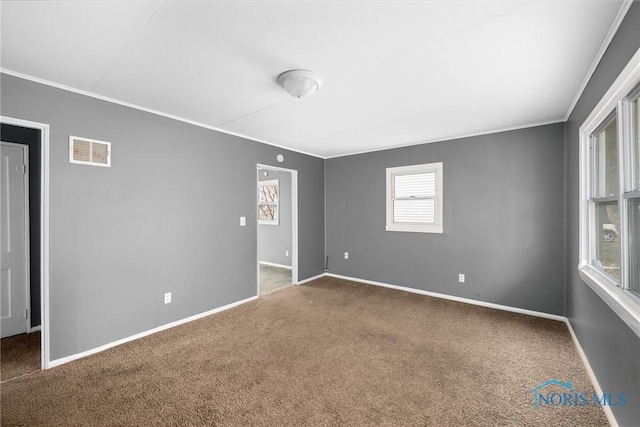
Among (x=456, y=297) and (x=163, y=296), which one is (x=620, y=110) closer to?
(x=456, y=297)

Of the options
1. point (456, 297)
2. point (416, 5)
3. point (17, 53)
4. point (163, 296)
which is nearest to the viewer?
point (416, 5)

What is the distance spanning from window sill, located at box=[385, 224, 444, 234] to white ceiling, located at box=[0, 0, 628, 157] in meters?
A: 1.77

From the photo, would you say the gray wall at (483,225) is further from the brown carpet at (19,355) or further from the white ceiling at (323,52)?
the brown carpet at (19,355)

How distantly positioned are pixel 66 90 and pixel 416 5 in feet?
9.60

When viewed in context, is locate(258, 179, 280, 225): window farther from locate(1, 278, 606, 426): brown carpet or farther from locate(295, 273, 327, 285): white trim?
locate(1, 278, 606, 426): brown carpet

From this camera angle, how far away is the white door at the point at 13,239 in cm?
288

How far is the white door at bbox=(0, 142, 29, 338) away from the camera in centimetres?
288

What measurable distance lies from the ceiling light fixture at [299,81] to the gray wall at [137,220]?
67.3 inches

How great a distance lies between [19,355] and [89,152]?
2.01 m

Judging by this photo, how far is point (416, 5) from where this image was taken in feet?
4.69

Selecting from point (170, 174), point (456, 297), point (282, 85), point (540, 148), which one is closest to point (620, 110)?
point (540, 148)

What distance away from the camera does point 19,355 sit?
99.6 inches

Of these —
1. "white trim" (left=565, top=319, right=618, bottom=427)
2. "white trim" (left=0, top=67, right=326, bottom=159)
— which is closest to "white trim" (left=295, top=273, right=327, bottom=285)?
"white trim" (left=0, top=67, right=326, bottom=159)

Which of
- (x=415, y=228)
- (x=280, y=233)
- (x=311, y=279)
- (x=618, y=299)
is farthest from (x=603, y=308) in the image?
(x=280, y=233)
